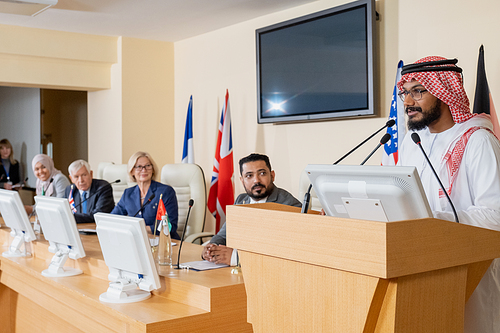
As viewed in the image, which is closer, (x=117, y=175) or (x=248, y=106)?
(x=248, y=106)

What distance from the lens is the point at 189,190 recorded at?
176 inches

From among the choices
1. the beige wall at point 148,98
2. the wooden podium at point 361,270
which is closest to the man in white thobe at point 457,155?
the wooden podium at point 361,270

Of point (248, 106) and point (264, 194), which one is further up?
point (248, 106)

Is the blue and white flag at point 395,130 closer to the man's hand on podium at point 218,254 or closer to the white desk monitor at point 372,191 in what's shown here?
the man's hand on podium at point 218,254

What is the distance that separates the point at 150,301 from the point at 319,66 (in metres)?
2.56

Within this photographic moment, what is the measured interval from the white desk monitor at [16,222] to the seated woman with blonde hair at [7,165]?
439cm

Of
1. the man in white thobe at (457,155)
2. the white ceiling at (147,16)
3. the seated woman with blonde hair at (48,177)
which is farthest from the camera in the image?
the seated woman with blonde hair at (48,177)

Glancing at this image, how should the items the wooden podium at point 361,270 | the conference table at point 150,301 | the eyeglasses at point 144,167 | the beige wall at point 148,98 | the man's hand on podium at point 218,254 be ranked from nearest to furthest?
the wooden podium at point 361,270 < the conference table at point 150,301 < the man's hand on podium at point 218,254 < the eyeglasses at point 144,167 < the beige wall at point 148,98

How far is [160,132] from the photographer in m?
6.14

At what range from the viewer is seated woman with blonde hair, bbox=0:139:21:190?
7559 millimetres

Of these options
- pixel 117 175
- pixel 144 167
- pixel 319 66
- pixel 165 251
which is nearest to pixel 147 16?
pixel 117 175

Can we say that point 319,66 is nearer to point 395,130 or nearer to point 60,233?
point 395,130

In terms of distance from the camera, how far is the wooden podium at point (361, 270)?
3.48 feet

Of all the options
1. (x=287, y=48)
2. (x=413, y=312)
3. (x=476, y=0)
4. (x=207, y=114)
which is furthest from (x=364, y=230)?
(x=207, y=114)
